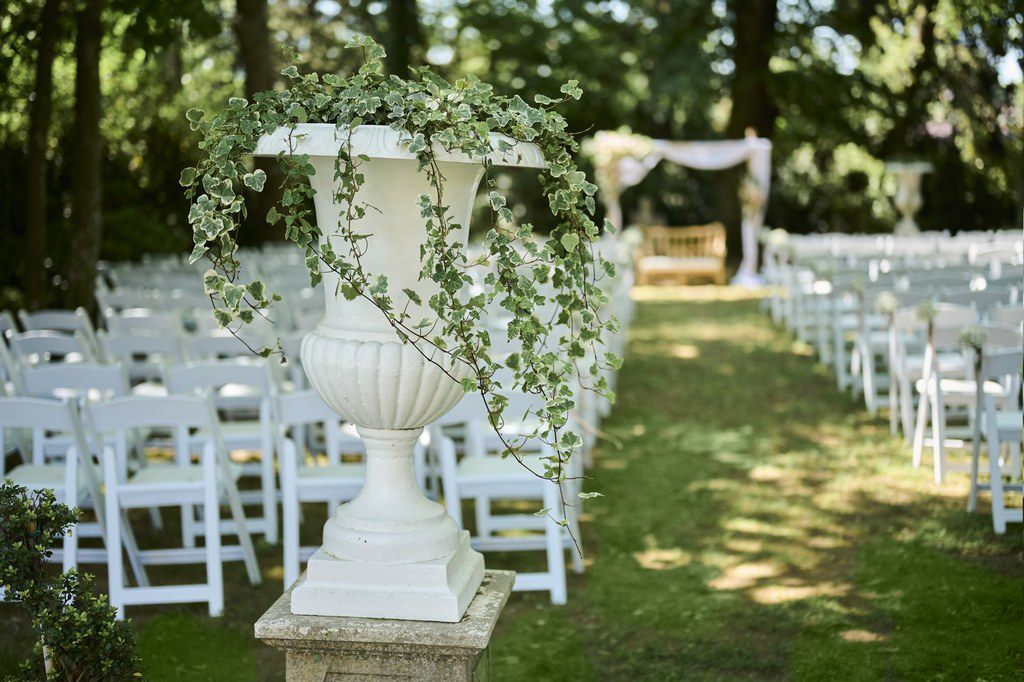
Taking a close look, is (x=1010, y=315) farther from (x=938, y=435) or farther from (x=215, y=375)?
(x=215, y=375)

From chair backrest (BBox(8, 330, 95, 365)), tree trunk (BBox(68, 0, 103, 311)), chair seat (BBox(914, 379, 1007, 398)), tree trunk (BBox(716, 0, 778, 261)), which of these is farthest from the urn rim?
tree trunk (BBox(716, 0, 778, 261))

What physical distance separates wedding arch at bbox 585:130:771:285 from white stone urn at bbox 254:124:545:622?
16.8 meters

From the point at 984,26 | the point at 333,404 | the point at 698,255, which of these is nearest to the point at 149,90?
the point at 698,255

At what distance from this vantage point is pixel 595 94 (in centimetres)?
2419

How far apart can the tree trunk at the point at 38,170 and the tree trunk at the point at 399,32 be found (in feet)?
32.7

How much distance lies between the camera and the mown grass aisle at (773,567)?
4.20 metres

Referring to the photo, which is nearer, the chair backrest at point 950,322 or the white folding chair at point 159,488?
the white folding chair at point 159,488

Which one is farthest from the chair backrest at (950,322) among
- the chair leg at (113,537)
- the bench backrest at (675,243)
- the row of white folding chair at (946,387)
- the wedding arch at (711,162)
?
the bench backrest at (675,243)

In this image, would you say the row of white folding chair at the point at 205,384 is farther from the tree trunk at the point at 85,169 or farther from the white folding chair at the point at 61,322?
the tree trunk at the point at 85,169

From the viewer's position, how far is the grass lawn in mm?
4172

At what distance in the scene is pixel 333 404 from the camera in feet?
9.23

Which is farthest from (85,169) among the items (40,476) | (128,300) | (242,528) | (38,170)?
(242,528)

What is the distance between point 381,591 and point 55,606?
31.1 inches

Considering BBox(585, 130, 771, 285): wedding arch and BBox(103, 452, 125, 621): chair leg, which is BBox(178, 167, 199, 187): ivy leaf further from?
BBox(585, 130, 771, 285): wedding arch
